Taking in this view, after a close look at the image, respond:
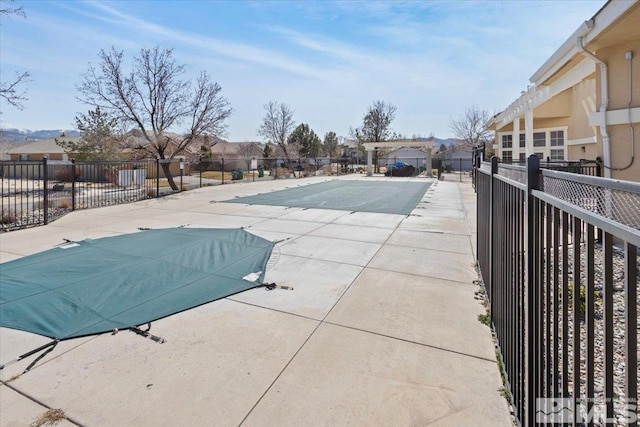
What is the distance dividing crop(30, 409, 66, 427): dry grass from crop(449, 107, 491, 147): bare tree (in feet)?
132

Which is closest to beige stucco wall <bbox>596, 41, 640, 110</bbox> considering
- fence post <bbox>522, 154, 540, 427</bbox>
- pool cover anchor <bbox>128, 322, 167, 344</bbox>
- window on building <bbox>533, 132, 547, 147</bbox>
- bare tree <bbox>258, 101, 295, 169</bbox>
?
fence post <bbox>522, 154, 540, 427</bbox>

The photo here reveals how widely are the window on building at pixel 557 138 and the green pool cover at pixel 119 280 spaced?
1501 cm

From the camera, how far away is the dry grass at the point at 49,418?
2.01m

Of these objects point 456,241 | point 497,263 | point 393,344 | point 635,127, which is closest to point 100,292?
point 393,344

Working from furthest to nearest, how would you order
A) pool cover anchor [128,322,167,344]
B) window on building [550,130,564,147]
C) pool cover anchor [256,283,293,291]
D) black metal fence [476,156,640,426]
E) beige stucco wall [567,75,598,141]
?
window on building [550,130,564,147]
beige stucco wall [567,75,598,141]
pool cover anchor [256,283,293,291]
pool cover anchor [128,322,167,344]
black metal fence [476,156,640,426]

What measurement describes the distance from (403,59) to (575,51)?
9.62 m

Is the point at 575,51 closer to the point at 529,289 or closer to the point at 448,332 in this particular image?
the point at 448,332

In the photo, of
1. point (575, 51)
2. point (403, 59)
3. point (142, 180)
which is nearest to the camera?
point (575, 51)

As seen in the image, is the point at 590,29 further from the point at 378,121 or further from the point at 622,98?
the point at 378,121

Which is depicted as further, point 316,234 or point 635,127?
point 316,234

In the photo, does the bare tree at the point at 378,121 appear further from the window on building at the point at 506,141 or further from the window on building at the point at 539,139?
the window on building at the point at 539,139

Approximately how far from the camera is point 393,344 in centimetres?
286

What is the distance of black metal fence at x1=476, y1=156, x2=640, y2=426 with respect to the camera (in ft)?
2.87

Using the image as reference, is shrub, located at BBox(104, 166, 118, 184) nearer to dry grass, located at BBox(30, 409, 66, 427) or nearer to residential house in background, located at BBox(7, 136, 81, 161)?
dry grass, located at BBox(30, 409, 66, 427)
